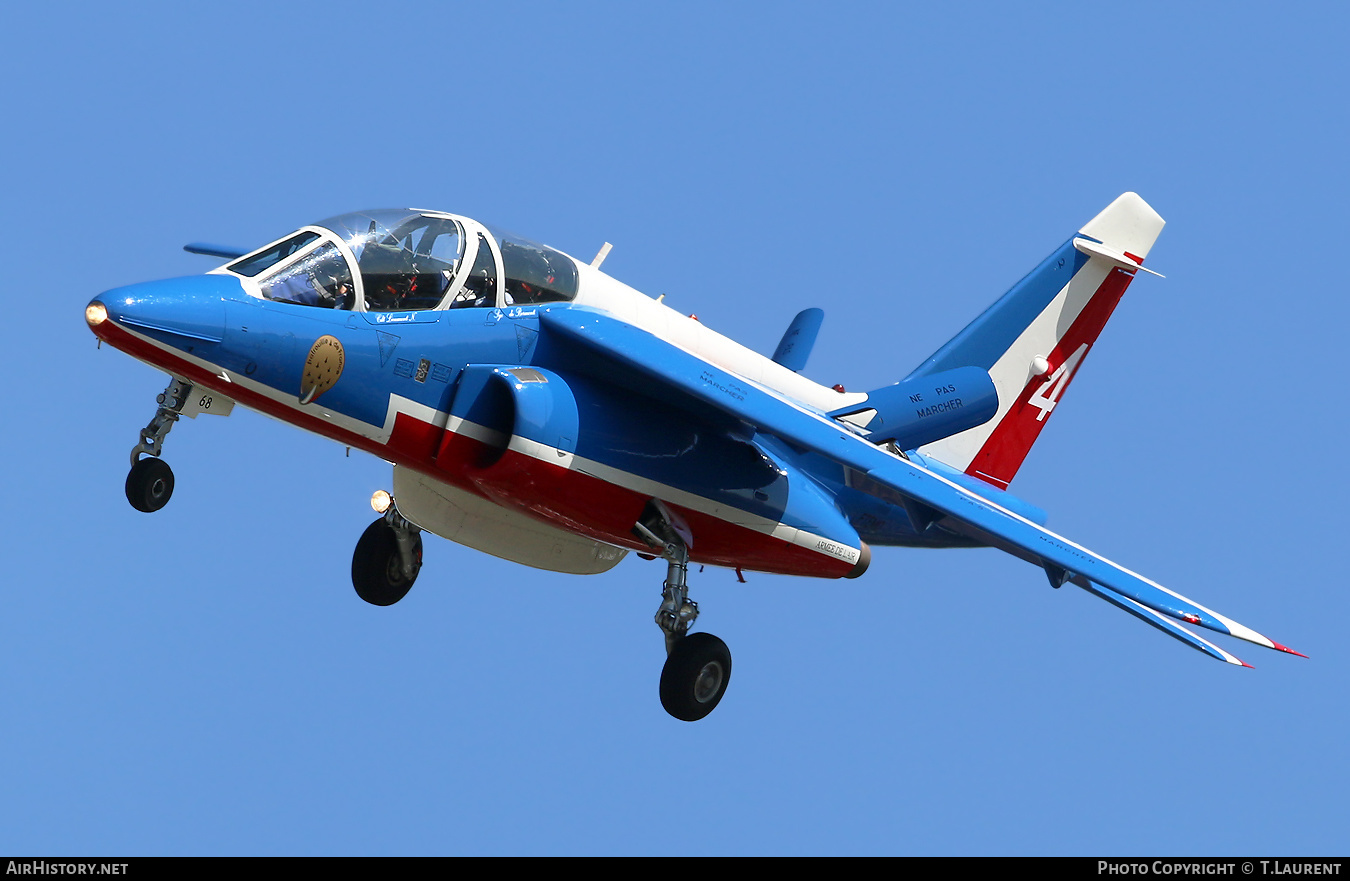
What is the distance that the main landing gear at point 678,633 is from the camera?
530 inches

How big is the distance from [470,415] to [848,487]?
173 inches

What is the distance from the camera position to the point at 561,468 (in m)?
12.5

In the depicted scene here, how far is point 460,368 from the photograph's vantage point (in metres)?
12.4

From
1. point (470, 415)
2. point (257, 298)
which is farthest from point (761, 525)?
point (257, 298)

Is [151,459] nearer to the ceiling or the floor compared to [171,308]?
nearer to the floor

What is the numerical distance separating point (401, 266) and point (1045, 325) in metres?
7.90

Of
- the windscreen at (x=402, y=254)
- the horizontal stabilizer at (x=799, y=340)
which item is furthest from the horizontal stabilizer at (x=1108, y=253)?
the windscreen at (x=402, y=254)

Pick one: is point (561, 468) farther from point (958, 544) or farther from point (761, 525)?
point (958, 544)

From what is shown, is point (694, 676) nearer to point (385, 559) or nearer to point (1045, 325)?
point (385, 559)

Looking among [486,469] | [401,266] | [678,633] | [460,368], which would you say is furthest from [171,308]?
[678,633]

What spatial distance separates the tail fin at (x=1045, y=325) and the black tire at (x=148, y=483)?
327 inches

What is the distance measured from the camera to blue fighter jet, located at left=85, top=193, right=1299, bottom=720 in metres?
11.8

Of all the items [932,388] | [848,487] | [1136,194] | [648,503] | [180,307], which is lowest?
[180,307]

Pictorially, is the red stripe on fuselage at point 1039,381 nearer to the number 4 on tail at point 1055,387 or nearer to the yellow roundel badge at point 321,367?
the number 4 on tail at point 1055,387
